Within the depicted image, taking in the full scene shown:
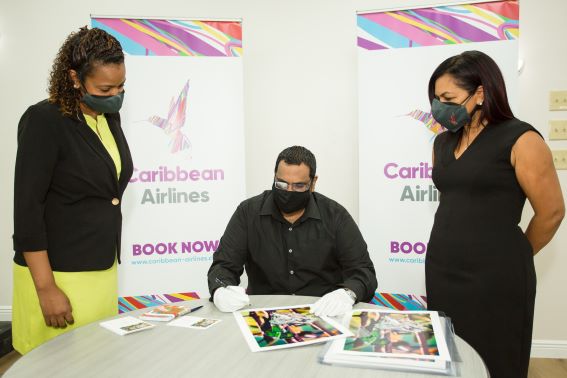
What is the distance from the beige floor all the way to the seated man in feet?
5.65

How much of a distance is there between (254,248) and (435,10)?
66.6 inches

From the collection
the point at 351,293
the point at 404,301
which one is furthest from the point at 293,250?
the point at 404,301

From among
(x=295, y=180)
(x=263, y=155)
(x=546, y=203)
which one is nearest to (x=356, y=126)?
(x=263, y=155)

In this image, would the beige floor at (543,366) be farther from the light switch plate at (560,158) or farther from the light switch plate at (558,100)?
the light switch plate at (558,100)

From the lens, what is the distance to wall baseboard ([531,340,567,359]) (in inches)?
118

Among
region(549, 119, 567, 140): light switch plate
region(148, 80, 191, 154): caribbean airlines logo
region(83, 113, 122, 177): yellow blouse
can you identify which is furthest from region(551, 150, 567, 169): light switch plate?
region(83, 113, 122, 177): yellow blouse

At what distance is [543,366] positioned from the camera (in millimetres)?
2887

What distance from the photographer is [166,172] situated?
8.79 ft

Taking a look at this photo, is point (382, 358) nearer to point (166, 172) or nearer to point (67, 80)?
point (67, 80)

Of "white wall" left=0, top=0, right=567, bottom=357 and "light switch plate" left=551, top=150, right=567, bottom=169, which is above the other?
"white wall" left=0, top=0, right=567, bottom=357

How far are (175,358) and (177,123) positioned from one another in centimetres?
179

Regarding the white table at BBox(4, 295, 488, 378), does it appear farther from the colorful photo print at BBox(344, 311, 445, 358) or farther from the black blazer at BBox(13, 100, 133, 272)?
the black blazer at BBox(13, 100, 133, 272)

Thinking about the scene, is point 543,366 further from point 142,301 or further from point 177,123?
point 177,123

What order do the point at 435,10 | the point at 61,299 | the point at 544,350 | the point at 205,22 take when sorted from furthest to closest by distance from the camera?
the point at 544,350 → the point at 205,22 → the point at 435,10 → the point at 61,299
